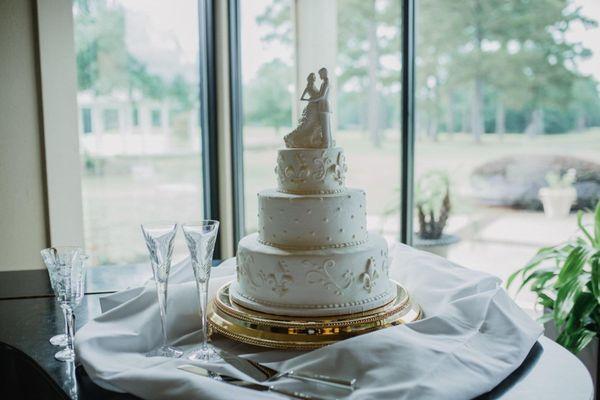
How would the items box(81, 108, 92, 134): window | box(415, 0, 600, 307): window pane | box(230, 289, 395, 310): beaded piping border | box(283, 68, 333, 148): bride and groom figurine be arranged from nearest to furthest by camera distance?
box(230, 289, 395, 310): beaded piping border
box(283, 68, 333, 148): bride and groom figurine
box(415, 0, 600, 307): window pane
box(81, 108, 92, 134): window

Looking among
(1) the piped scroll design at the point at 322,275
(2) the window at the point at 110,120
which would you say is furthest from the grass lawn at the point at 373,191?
(1) the piped scroll design at the point at 322,275

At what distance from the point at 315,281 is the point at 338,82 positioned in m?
2.01

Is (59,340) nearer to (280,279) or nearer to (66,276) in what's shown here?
(66,276)

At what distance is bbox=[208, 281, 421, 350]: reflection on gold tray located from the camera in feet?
3.66

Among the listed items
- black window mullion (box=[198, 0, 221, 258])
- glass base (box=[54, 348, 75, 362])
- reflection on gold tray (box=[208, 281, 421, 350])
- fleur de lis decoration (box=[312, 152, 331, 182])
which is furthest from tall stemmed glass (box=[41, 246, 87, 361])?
black window mullion (box=[198, 0, 221, 258])

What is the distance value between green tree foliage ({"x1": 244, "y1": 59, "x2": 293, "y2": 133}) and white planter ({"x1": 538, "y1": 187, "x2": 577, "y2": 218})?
5.38 feet

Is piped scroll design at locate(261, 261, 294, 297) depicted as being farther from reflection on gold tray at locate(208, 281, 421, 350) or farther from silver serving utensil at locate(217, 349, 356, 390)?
silver serving utensil at locate(217, 349, 356, 390)

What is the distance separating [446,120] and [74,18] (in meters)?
1.99

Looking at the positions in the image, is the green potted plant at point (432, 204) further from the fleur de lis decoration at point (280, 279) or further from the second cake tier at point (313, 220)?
the fleur de lis decoration at point (280, 279)

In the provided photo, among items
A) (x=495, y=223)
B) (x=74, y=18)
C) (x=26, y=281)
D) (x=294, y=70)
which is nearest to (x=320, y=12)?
(x=294, y=70)

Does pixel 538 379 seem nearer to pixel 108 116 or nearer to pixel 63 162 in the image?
pixel 63 162

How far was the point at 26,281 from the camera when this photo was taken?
1.88 meters

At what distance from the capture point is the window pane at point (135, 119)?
3.19m

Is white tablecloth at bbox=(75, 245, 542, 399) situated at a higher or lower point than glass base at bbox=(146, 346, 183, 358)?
higher
